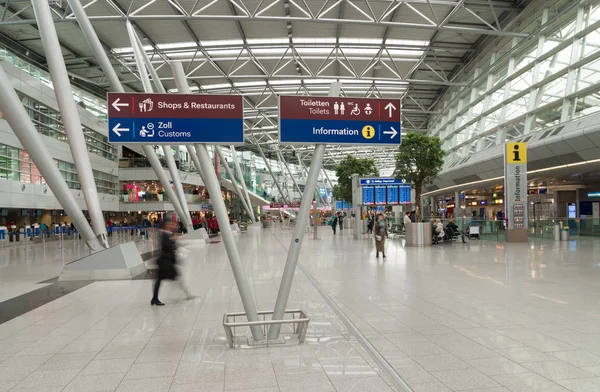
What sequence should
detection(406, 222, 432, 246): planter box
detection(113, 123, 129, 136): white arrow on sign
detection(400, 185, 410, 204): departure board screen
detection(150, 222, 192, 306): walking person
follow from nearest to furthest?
detection(113, 123, 129, 136): white arrow on sign < detection(150, 222, 192, 306): walking person < detection(406, 222, 432, 246): planter box < detection(400, 185, 410, 204): departure board screen

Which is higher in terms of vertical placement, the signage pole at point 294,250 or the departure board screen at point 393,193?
the departure board screen at point 393,193

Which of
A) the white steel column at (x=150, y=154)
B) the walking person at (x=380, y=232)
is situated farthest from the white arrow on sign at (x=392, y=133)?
the white steel column at (x=150, y=154)

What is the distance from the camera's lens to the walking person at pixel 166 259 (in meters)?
8.59

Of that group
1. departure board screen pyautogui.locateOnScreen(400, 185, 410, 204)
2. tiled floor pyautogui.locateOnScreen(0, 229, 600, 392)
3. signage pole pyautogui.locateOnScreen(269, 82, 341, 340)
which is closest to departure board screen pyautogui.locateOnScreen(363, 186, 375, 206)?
departure board screen pyautogui.locateOnScreen(400, 185, 410, 204)

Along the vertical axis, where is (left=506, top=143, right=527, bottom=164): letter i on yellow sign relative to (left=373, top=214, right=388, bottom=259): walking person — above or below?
above

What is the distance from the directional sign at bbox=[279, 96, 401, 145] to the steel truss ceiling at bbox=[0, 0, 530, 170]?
20975mm

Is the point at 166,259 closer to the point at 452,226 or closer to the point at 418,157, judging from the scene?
the point at 452,226

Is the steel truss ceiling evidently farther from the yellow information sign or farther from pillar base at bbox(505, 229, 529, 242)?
the yellow information sign

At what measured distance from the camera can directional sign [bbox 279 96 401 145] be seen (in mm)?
5934

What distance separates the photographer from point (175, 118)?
230 inches

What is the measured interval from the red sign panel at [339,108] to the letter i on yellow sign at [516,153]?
18923mm

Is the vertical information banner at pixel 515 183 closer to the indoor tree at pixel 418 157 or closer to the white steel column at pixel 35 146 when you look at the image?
the indoor tree at pixel 418 157

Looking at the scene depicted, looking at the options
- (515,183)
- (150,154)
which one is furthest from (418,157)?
(150,154)

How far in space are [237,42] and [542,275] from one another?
91.0ft
